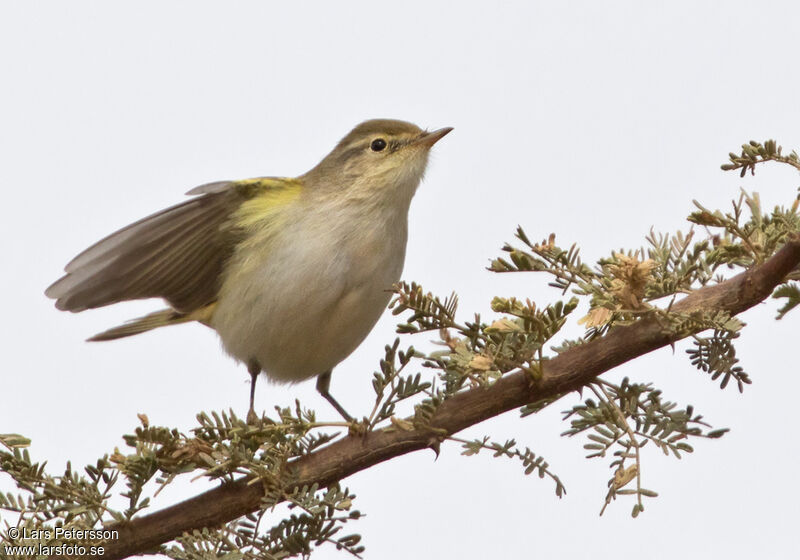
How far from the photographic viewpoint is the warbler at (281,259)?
14.8 feet

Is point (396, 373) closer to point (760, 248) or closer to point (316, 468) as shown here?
point (316, 468)

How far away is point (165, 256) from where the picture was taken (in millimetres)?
4926

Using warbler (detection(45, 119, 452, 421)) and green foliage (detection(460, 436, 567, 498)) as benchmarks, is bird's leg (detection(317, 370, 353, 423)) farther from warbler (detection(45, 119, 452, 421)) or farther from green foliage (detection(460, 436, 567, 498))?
green foliage (detection(460, 436, 567, 498))

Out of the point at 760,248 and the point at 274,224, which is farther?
the point at 274,224

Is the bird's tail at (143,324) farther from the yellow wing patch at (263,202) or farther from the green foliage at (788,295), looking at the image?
the green foliage at (788,295)

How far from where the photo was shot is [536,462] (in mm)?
2613

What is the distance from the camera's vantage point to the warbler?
452 centimetres

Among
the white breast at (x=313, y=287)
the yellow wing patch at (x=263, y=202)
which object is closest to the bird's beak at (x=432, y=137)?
the white breast at (x=313, y=287)

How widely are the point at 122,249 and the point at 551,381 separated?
301cm

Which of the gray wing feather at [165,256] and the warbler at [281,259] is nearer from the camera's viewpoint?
the warbler at [281,259]

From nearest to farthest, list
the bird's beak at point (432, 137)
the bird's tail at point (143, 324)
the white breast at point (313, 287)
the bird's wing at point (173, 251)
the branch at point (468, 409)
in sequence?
the branch at point (468, 409)
the white breast at point (313, 287)
the bird's wing at point (173, 251)
the bird's beak at point (432, 137)
the bird's tail at point (143, 324)

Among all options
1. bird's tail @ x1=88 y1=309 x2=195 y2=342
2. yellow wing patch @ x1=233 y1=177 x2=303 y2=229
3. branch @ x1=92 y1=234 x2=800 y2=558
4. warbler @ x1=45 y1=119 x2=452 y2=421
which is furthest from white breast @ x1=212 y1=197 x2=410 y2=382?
branch @ x1=92 y1=234 x2=800 y2=558

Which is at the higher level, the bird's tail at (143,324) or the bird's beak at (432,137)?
the bird's beak at (432,137)

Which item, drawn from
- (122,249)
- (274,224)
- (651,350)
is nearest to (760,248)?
(651,350)
